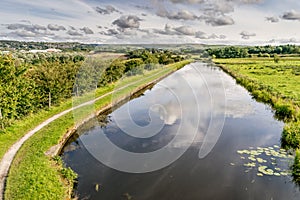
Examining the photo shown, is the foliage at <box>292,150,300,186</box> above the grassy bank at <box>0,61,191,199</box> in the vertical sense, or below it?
above

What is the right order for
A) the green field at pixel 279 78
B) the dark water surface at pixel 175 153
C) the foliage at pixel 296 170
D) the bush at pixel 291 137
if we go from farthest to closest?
the green field at pixel 279 78 < the bush at pixel 291 137 < the foliage at pixel 296 170 < the dark water surface at pixel 175 153

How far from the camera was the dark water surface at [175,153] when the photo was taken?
507 inches

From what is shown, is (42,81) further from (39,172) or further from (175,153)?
(175,153)

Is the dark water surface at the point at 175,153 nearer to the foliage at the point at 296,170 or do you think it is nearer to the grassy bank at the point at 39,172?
the foliage at the point at 296,170

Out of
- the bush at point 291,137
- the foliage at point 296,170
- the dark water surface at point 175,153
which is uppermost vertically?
the bush at point 291,137

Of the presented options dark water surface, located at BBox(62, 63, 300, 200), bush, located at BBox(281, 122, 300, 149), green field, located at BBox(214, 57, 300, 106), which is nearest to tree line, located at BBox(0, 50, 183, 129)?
dark water surface, located at BBox(62, 63, 300, 200)

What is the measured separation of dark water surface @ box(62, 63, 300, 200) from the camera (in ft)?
42.2

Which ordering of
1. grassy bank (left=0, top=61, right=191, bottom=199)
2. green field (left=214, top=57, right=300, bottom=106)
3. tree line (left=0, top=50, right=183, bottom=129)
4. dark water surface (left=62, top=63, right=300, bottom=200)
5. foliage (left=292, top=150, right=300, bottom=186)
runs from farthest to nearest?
green field (left=214, top=57, right=300, bottom=106)
tree line (left=0, top=50, right=183, bottom=129)
foliage (left=292, top=150, right=300, bottom=186)
dark water surface (left=62, top=63, right=300, bottom=200)
grassy bank (left=0, top=61, right=191, bottom=199)

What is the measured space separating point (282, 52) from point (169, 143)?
14276 cm

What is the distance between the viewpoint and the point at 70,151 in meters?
17.6

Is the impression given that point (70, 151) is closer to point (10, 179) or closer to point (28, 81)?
point (10, 179)

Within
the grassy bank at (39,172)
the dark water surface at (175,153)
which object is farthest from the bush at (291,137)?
the grassy bank at (39,172)

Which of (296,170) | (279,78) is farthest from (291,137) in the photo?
(279,78)

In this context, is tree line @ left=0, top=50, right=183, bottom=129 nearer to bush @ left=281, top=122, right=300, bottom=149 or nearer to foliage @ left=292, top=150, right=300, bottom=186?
foliage @ left=292, top=150, right=300, bottom=186
